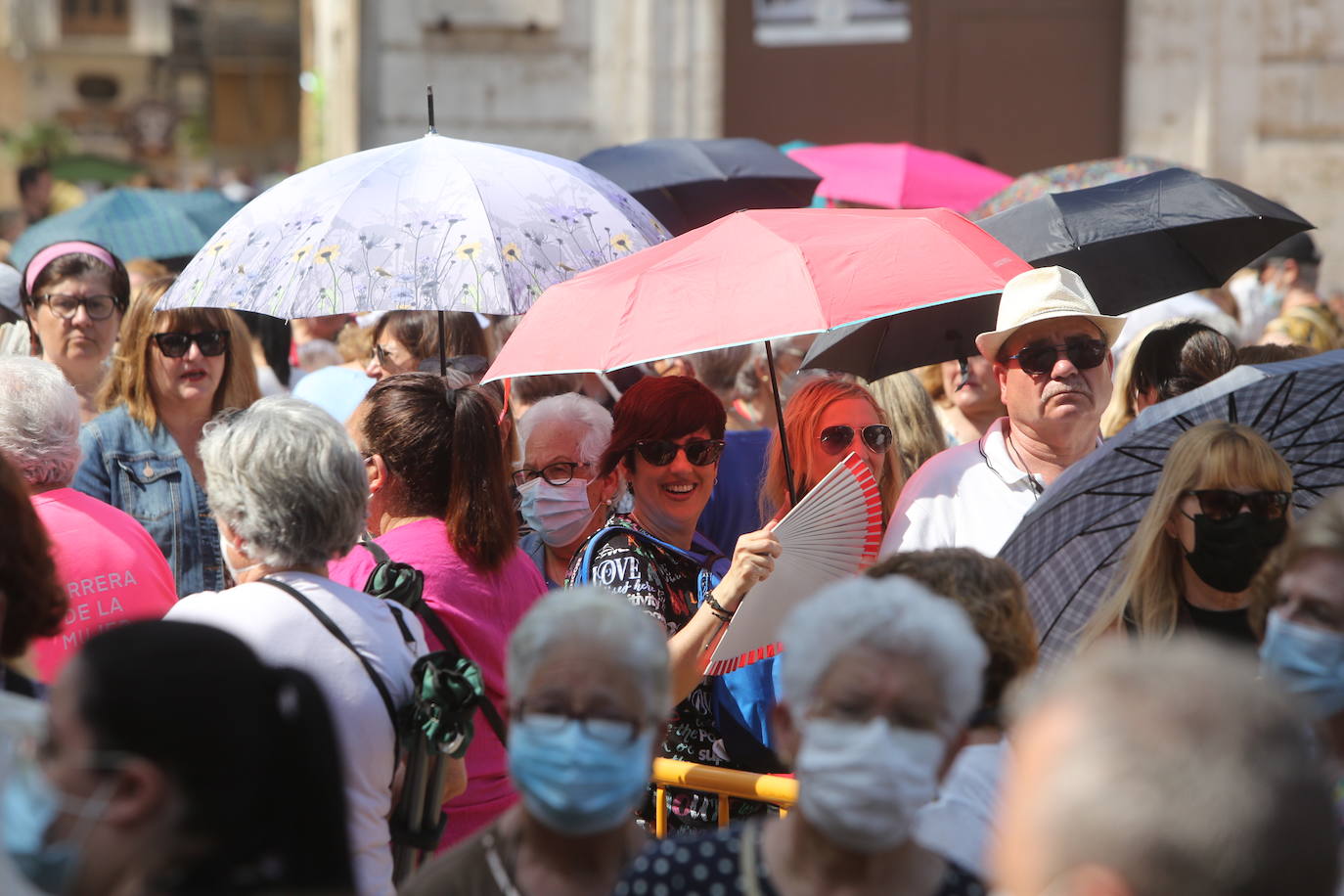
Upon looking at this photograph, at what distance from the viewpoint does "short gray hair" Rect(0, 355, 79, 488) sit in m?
4.06

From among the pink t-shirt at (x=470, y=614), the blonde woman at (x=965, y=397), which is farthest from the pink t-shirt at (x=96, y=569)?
the blonde woman at (x=965, y=397)

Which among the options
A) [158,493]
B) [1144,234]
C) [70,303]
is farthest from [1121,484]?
[70,303]

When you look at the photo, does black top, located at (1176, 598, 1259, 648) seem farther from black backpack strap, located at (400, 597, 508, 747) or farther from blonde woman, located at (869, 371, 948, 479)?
blonde woman, located at (869, 371, 948, 479)

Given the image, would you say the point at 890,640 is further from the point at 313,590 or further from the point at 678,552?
the point at 678,552

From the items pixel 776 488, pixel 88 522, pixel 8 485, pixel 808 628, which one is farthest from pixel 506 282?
pixel 808 628

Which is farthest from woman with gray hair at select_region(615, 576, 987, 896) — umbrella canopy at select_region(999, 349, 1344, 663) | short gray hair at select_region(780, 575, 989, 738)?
umbrella canopy at select_region(999, 349, 1344, 663)

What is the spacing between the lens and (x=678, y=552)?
4.39m

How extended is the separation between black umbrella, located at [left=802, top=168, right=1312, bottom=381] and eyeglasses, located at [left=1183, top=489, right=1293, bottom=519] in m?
1.76

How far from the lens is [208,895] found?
191 centimetres

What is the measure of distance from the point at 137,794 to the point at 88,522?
7.39ft

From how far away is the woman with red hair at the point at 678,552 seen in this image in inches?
157

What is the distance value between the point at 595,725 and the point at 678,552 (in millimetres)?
1840

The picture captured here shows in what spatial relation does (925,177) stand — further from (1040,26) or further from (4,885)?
(4,885)

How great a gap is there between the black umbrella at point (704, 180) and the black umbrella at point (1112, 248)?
95.3 inches
